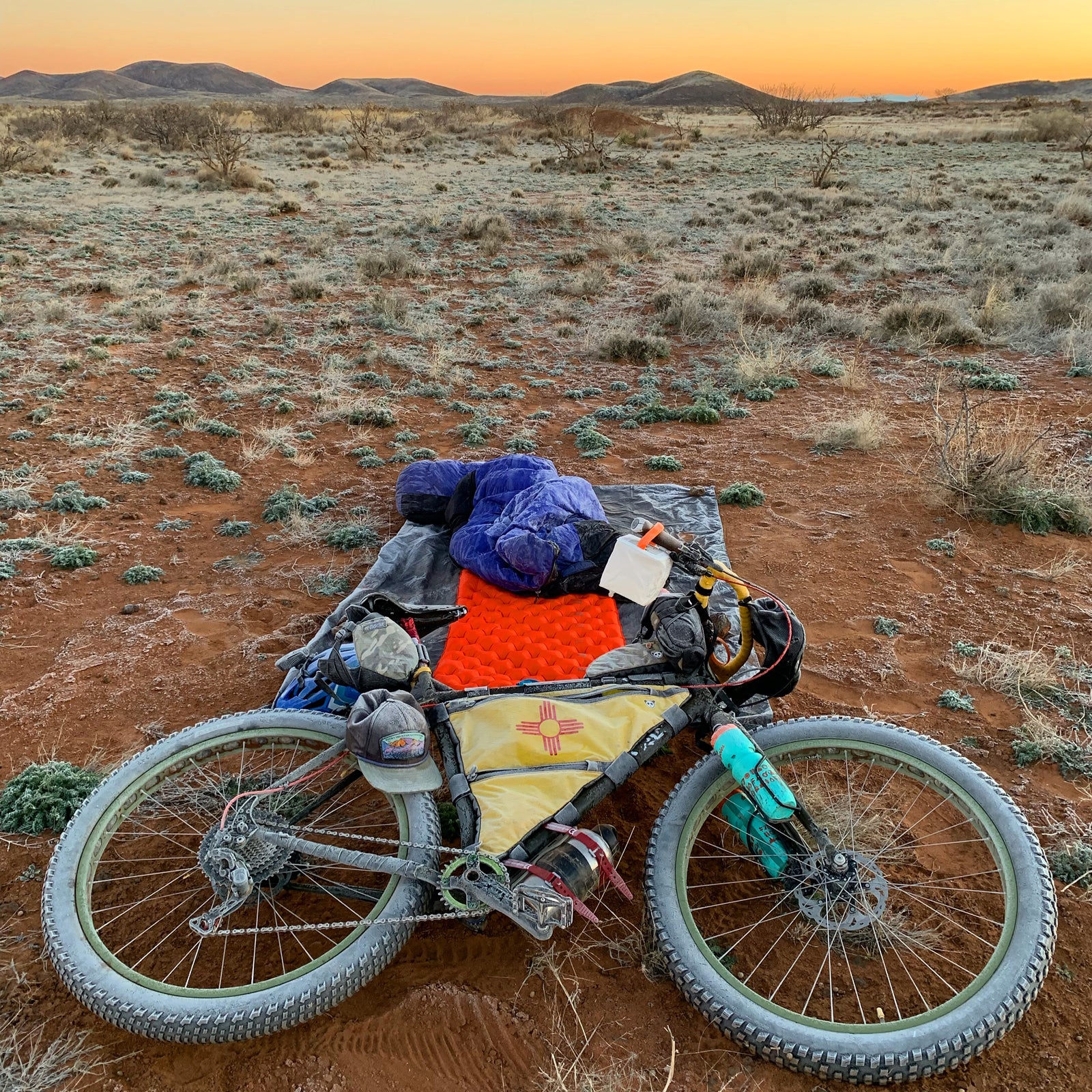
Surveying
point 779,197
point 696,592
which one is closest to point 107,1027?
point 696,592

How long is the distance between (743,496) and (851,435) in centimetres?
171

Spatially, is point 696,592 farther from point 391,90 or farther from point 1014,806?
point 391,90

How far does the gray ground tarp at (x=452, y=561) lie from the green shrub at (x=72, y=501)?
8.57 ft

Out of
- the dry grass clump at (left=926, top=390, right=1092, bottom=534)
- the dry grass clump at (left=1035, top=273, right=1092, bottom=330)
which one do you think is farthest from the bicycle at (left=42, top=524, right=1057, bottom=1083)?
the dry grass clump at (left=1035, top=273, right=1092, bottom=330)

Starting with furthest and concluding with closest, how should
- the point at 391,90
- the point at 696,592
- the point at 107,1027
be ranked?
the point at 391,90 < the point at 696,592 < the point at 107,1027

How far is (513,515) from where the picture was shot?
Result: 4922 mm

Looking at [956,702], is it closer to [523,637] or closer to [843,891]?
[843,891]

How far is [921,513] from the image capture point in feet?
19.5

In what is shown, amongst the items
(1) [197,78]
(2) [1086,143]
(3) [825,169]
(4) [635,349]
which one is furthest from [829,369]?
(1) [197,78]

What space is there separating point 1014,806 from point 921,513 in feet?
13.1

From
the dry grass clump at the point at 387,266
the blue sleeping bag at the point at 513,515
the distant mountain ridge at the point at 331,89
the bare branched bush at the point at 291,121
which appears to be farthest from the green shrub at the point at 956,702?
the distant mountain ridge at the point at 331,89

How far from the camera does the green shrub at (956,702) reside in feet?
12.9

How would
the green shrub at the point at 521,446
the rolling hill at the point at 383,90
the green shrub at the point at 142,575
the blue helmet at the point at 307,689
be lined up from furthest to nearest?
the rolling hill at the point at 383,90
the green shrub at the point at 521,446
the green shrub at the point at 142,575
the blue helmet at the point at 307,689

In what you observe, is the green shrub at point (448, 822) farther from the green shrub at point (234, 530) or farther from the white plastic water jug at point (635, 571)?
the green shrub at point (234, 530)
